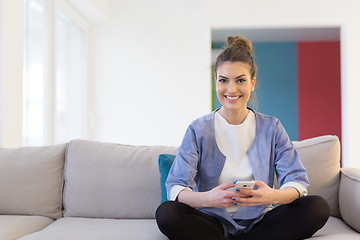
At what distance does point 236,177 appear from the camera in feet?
5.67

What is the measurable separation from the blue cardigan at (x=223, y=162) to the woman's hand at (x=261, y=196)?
12cm

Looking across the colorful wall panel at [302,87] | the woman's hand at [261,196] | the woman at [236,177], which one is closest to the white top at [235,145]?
the woman at [236,177]

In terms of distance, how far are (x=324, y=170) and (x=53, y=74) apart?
276 cm

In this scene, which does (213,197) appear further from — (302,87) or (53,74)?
(302,87)

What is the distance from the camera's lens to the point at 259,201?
1546mm

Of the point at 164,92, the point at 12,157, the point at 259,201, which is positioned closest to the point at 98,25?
the point at 164,92

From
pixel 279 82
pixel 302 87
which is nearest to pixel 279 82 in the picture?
pixel 279 82

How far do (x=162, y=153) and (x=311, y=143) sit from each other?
0.73 m

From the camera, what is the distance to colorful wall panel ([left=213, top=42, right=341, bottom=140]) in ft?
23.5

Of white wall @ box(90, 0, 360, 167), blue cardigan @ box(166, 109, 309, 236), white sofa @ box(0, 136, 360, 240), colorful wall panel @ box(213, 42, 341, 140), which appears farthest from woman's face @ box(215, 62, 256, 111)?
colorful wall panel @ box(213, 42, 341, 140)

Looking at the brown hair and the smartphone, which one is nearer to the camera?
the smartphone

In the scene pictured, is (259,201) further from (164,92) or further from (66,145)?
(164,92)

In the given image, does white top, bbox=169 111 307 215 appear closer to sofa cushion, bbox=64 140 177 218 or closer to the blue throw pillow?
the blue throw pillow

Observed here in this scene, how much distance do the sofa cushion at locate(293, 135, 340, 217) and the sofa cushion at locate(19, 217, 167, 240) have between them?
0.77 metres
